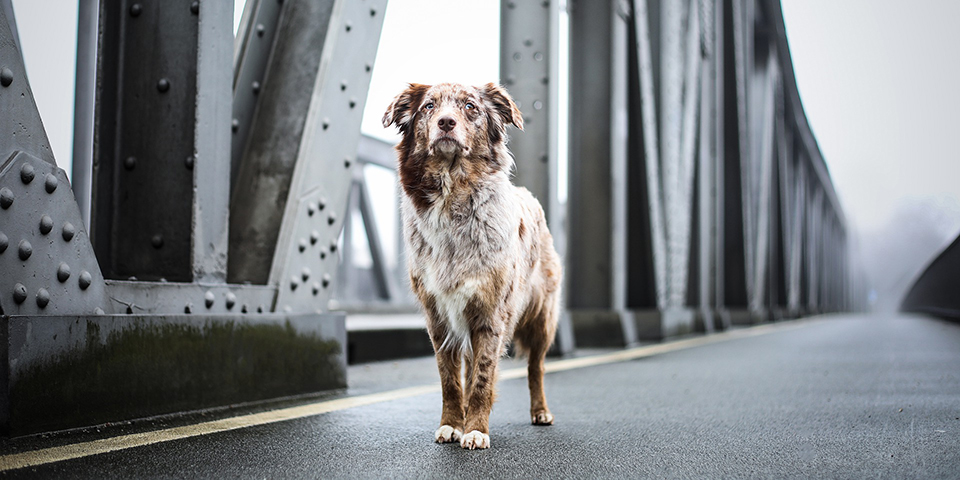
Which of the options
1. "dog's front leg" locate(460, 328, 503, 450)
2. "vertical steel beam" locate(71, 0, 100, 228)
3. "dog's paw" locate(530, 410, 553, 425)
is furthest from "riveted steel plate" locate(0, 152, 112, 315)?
"vertical steel beam" locate(71, 0, 100, 228)

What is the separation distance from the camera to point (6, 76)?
8.22 feet

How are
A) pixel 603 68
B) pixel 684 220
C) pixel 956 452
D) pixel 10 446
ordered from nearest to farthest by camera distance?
pixel 10 446
pixel 956 452
pixel 603 68
pixel 684 220

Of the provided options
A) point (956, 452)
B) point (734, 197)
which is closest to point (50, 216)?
Result: point (956, 452)

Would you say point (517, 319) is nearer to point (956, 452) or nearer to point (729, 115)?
point (956, 452)

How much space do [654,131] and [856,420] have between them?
642 centimetres

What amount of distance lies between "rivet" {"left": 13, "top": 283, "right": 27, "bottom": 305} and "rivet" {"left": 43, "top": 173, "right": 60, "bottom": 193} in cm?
34

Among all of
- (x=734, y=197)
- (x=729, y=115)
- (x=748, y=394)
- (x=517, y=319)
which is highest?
(x=729, y=115)

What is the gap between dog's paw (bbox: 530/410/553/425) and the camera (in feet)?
11.1

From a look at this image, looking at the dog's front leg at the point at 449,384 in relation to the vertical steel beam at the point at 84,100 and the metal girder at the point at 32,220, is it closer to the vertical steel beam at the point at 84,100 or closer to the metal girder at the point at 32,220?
the metal girder at the point at 32,220

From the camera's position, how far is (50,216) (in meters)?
2.69

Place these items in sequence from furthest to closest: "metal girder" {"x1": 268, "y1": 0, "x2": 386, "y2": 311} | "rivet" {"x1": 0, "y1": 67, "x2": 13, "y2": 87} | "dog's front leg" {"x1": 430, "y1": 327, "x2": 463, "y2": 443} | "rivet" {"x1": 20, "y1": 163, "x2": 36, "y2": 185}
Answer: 1. "metal girder" {"x1": 268, "y1": 0, "x2": 386, "y2": 311}
2. "dog's front leg" {"x1": 430, "y1": 327, "x2": 463, "y2": 443}
3. "rivet" {"x1": 20, "y1": 163, "x2": 36, "y2": 185}
4. "rivet" {"x1": 0, "y1": 67, "x2": 13, "y2": 87}

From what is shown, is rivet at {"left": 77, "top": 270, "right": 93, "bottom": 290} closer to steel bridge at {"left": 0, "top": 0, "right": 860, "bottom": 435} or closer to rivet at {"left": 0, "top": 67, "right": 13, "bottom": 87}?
steel bridge at {"left": 0, "top": 0, "right": 860, "bottom": 435}

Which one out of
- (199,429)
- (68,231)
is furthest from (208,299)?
(68,231)

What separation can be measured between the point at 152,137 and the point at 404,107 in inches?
45.4
